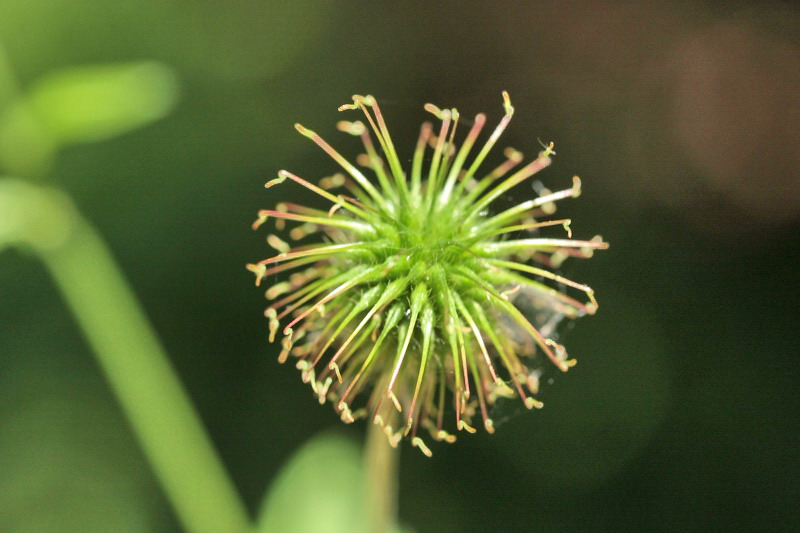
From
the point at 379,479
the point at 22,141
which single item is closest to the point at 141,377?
the point at 22,141

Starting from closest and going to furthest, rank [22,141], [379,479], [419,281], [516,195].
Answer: [419,281]
[379,479]
[22,141]
[516,195]

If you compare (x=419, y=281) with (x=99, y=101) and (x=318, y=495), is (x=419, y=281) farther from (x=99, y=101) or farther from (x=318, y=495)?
(x=99, y=101)

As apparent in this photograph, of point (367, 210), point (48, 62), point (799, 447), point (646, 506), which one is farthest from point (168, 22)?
point (799, 447)

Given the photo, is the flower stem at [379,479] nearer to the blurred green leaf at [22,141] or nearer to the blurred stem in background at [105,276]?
the blurred stem in background at [105,276]

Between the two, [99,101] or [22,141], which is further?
[22,141]

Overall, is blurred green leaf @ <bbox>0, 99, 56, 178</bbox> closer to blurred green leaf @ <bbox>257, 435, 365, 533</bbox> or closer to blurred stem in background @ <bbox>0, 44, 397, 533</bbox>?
blurred stem in background @ <bbox>0, 44, 397, 533</bbox>

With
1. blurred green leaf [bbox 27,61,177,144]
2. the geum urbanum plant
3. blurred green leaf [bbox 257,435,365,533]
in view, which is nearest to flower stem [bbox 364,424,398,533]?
the geum urbanum plant

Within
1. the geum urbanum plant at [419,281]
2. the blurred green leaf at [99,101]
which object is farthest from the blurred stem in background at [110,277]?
the geum urbanum plant at [419,281]

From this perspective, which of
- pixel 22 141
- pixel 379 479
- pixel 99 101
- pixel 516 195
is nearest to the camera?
pixel 379 479

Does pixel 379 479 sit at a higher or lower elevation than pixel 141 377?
lower
